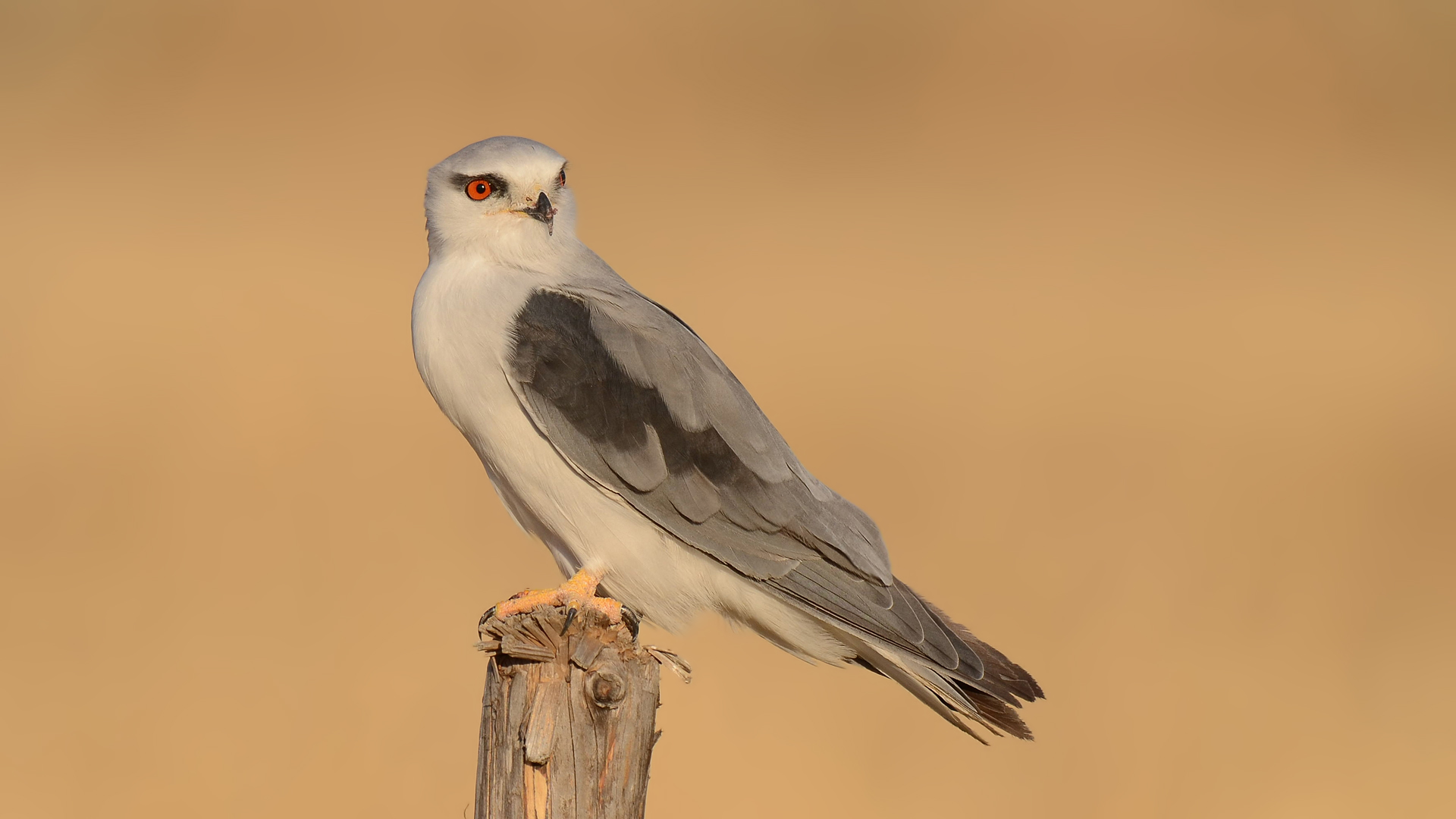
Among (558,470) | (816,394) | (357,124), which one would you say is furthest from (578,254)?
(357,124)

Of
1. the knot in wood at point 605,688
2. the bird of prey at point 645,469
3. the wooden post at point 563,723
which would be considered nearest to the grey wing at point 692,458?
the bird of prey at point 645,469

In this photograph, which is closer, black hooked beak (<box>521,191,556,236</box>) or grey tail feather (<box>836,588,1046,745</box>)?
grey tail feather (<box>836,588,1046,745</box>)

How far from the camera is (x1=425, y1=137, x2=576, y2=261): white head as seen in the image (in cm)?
526

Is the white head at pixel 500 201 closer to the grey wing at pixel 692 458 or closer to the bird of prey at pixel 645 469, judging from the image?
the bird of prey at pixel 645 469

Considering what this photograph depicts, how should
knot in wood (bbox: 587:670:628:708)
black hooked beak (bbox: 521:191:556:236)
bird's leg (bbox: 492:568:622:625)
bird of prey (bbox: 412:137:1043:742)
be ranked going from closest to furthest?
1. knot in wood (bbox: 587:670:628:708)
2. bird's leg (bbox: 492:568:622:625)
3. bird of prey (bbox: 412:137:1043:742)
4. black hooked beak (bbox: 521:191:556:236)

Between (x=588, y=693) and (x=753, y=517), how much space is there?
1.20 metres

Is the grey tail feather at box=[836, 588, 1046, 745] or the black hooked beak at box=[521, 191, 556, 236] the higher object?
the black hooked beak at box=[521, 191, 556, 236]

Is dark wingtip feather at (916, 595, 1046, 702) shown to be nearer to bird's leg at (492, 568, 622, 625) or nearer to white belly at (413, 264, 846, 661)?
white belly at (413, 264, 846, 661)

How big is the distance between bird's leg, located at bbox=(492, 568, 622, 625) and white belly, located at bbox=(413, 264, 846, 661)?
0.09 m

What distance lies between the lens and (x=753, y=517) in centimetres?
498

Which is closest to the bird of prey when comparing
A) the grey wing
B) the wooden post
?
the grey wing

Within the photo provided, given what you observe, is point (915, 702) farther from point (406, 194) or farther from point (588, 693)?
point (406, 194)

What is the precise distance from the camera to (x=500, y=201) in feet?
17.3

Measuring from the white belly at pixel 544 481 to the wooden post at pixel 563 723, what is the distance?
0.90 m
